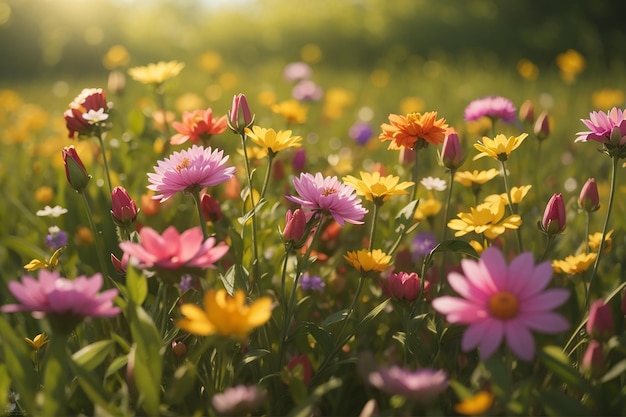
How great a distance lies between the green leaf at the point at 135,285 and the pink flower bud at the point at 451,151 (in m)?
0.50

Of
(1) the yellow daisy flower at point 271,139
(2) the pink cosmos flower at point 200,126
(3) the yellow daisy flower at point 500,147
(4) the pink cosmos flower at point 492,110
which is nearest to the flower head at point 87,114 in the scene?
(2) the pink cosmos flower at point 200,126

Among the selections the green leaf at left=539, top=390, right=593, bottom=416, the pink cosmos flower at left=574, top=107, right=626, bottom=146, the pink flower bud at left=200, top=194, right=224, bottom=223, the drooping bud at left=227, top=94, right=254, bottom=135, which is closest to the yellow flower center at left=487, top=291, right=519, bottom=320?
the green leaf at left=539, top=390, right=593, bottom=416

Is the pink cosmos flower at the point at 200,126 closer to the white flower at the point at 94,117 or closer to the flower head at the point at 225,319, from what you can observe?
the white flower at the point at 94,117

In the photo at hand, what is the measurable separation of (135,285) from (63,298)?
0.14 m

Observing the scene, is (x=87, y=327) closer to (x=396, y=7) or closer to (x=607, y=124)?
(x=607, y=124)

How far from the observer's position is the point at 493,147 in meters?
1.01

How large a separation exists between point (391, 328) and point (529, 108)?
638 mm

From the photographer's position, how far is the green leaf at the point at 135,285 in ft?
2.61

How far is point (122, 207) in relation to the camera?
36.9 inches

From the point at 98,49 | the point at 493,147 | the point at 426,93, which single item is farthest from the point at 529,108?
the point at 98,49

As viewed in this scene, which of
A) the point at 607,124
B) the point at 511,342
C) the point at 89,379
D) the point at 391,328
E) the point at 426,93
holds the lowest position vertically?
the point at 426,93

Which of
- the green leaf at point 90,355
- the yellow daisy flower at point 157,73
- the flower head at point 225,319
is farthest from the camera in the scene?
the yellow daisy flower at point 157,73

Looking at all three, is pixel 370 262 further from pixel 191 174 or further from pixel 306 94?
pixel 306 94

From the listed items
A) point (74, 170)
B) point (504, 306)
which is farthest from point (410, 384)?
point (74, 170)
